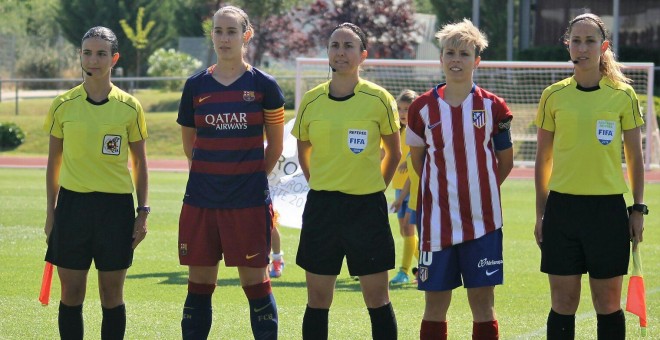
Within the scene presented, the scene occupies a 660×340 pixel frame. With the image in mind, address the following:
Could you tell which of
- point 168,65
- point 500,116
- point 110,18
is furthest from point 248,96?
point 110,18

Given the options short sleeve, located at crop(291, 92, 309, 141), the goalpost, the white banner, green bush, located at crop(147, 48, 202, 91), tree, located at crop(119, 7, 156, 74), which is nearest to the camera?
short sleeve, located at crop(291, 92, 309, 141)

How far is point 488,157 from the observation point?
5781 millimetres

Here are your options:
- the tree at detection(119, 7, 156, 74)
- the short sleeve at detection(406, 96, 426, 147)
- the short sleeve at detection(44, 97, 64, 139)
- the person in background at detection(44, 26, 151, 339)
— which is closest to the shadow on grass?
the person in background at detection(44, 26, 151, 339)

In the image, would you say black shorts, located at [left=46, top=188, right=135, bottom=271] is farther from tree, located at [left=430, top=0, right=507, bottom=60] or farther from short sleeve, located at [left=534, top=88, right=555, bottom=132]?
tree, located at [left=430, top=0, right=507, bottom=60]

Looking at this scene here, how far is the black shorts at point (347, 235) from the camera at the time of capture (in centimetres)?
604

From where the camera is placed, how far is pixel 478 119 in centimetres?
575

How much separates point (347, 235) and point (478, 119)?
3.24 ft

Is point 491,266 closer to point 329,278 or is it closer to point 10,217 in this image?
point 329,278

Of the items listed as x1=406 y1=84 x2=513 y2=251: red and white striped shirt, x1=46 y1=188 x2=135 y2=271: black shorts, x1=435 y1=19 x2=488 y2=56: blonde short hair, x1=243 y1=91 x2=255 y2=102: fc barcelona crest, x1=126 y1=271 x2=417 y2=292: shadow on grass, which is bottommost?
x1=126 y1=271 x2=417 y2=292: shadow on grass

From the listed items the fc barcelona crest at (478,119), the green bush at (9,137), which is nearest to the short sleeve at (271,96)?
the fc barcelona crest at (478,119)

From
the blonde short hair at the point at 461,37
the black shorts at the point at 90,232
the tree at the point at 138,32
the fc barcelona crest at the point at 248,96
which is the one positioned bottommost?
the black shorts at the point at 90,232

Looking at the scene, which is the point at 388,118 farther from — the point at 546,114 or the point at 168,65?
the point at 168,65

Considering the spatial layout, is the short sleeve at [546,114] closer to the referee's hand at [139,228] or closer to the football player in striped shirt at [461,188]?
the football player in striped shirt at [461,188]

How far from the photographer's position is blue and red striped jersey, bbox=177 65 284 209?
612 centimetres
